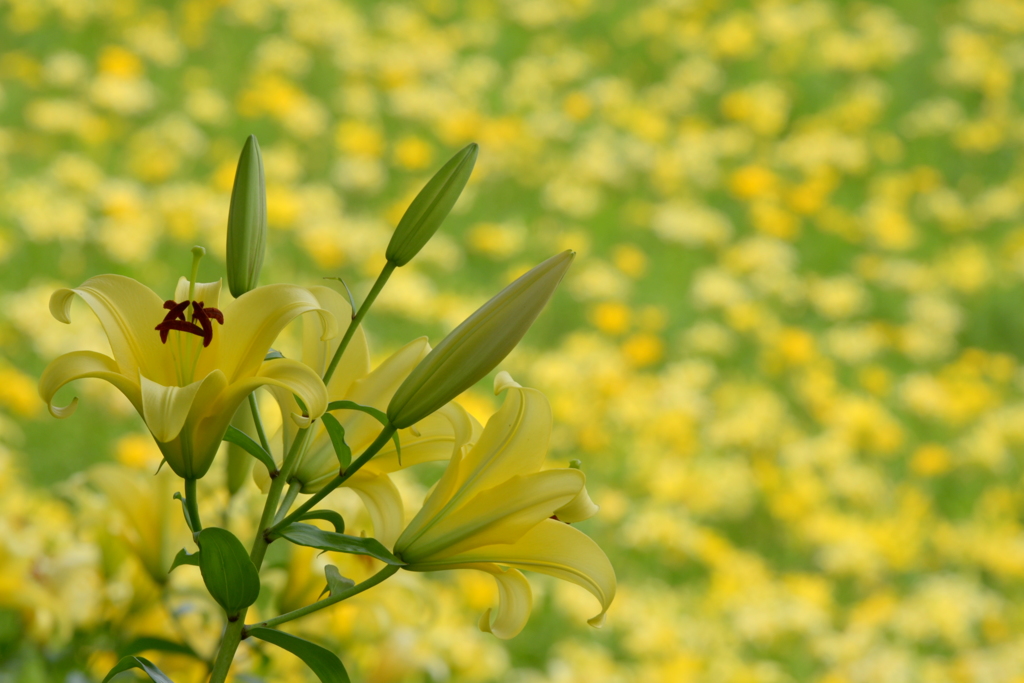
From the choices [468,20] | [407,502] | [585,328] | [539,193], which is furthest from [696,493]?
[468,20]

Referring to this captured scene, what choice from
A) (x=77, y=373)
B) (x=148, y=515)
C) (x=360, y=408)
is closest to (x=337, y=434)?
(x=360, y=408)

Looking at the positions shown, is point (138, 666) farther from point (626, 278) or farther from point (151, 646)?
point (626, 278)

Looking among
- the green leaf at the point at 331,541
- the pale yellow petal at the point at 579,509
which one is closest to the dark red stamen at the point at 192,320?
the green leaf at the point at 331,541

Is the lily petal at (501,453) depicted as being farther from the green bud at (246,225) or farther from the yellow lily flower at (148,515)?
the yellow lily flower at (148,515)

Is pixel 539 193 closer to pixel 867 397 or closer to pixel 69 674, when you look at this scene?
pixel 867 397

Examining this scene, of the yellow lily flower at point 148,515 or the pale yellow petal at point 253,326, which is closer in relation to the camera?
the pale yellow petal at point 253,326

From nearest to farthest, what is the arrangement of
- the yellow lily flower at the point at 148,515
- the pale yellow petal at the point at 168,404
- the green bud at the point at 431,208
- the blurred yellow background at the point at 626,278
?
1. the pale yellow petal at the point at 168,404
2. the green bud at the point at 431,208
3. the yellow lily flower at the point at 148,515
4. the blurred yellow background at the point at 626,278
